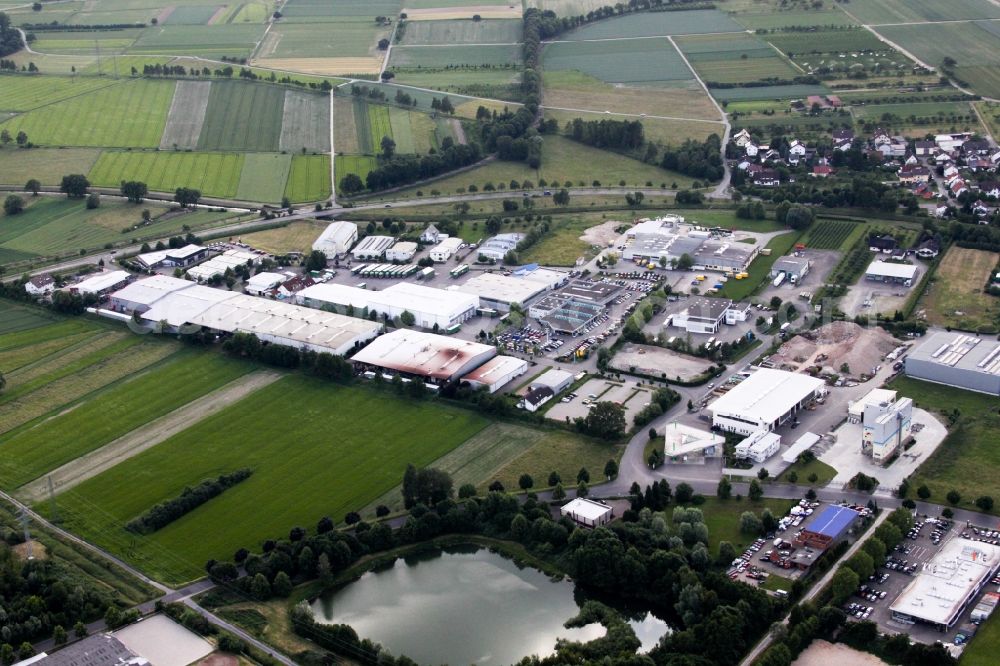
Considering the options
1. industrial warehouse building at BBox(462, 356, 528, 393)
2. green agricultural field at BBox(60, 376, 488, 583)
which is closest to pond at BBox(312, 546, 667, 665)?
green agricultural field at BBox(60, 376, 488, 583)

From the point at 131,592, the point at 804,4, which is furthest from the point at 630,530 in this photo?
the point at 804,4

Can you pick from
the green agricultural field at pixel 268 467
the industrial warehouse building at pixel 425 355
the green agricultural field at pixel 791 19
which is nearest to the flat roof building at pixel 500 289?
the industrial warehouse building at pixel 425 355

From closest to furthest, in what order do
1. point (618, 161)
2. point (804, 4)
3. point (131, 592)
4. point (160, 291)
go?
point (131, 592)
point (160, 291)
point (618, 161)
point (804, 4)

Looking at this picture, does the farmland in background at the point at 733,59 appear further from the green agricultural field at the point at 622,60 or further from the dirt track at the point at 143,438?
the dirt track at the point at 143,438

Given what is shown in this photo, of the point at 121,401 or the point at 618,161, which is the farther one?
the point at 618,161

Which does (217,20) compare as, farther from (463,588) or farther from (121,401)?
(463,588)
